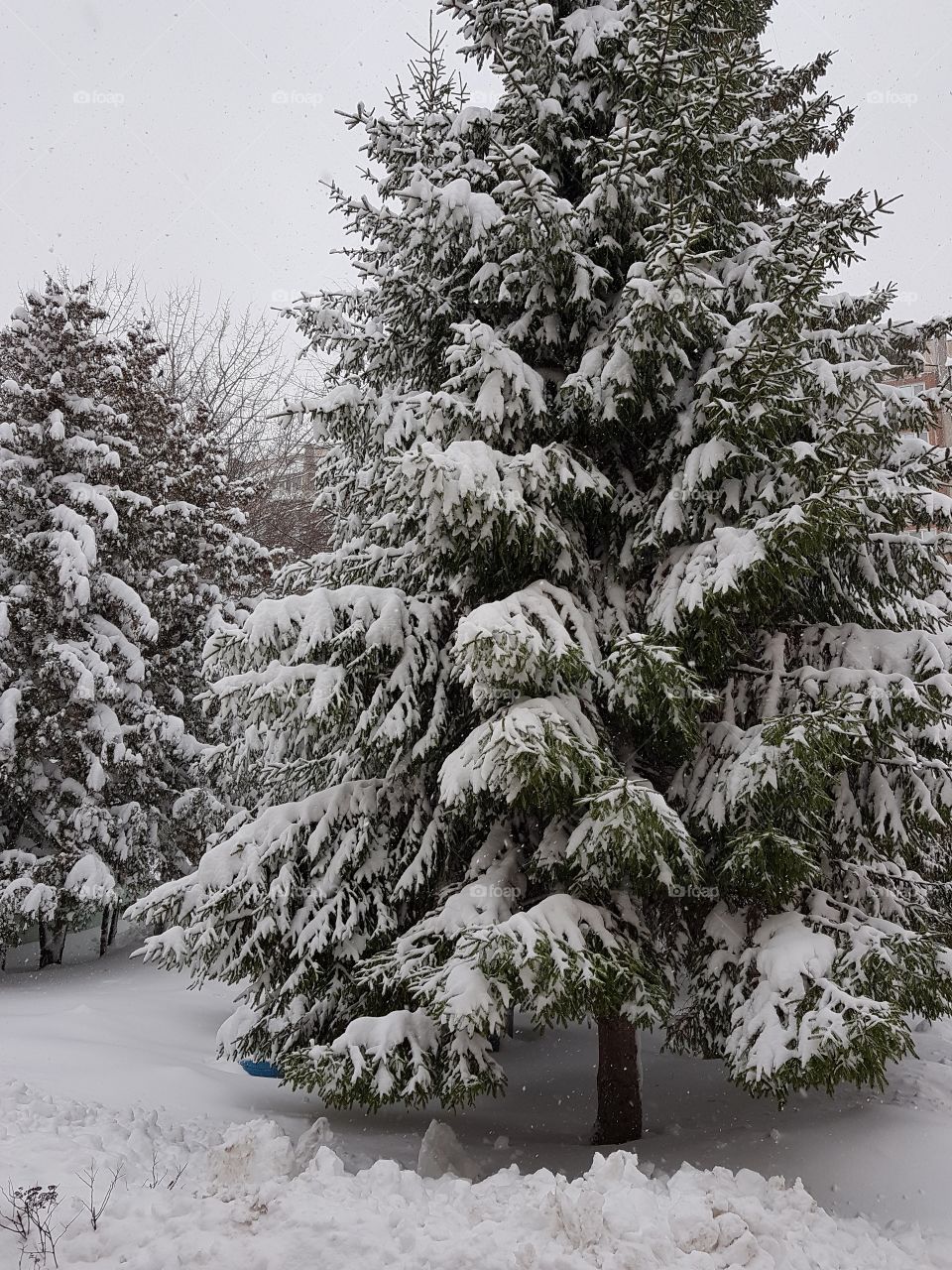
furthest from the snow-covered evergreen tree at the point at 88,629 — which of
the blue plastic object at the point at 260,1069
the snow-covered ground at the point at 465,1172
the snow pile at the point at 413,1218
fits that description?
the snow pile at the point at 413,1218

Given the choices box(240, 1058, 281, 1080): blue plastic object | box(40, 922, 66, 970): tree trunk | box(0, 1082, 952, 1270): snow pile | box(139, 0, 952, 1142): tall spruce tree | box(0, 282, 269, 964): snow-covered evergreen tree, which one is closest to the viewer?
box(0, 1082, 952, 1270): snow pile

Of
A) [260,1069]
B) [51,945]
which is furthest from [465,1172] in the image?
[51,945]

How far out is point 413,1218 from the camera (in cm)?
402

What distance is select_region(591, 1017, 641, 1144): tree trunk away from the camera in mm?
6340

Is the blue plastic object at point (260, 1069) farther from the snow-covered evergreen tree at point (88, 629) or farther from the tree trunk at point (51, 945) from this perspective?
the tree trunk at point (51, 945)

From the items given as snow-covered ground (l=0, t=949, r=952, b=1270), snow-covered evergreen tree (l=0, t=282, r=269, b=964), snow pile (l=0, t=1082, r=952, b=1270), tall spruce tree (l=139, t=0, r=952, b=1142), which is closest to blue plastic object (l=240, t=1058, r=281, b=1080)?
snow-covered ground (l=0, t=949, r=952, b=1270)

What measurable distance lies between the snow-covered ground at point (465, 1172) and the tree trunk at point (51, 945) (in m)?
6.22

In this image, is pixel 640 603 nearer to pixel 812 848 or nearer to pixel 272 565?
pixel 812 848

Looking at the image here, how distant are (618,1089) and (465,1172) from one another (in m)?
1.43

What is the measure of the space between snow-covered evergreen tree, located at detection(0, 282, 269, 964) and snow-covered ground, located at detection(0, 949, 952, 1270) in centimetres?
454

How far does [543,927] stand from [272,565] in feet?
41.0

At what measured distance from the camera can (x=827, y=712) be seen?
4719mm

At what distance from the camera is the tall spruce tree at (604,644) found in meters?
4.85

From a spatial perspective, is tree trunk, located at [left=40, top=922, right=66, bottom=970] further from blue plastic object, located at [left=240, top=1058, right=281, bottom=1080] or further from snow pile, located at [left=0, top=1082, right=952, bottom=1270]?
snow pile, located at [left=0, top=1082, right=952, bottom=1270]
